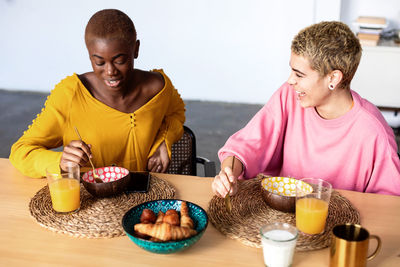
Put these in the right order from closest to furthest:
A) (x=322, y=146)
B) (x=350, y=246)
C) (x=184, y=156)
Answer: (x=350, y=246) < (x=322, y=146) < (x=184, y=156)

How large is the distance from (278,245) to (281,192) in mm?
404

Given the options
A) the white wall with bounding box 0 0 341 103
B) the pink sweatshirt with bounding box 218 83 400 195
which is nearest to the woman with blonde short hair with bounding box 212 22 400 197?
the pink sweatshirt with bounding box 218 83 400 195

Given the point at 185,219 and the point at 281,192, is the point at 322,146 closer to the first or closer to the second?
the point at 281,192

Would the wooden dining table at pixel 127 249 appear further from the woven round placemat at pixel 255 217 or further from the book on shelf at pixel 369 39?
the book on shelf at pixel 369 39

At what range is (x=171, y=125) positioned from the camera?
1942 mm

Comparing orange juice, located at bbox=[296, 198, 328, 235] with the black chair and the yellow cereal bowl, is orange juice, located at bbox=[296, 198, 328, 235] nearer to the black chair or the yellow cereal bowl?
the yellow cereal bowl

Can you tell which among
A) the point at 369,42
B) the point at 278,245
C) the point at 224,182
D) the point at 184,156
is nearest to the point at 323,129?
the point at 224,182

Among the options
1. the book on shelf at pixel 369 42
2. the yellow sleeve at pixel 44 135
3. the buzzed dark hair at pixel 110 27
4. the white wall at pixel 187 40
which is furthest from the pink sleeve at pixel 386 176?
the white wall at pixel 187 40

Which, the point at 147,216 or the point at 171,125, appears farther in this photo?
the point at 171,125

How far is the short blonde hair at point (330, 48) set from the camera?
5.05 ft

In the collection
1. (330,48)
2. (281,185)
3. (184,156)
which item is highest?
(330,48)

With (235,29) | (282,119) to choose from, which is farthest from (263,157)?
(235,29)

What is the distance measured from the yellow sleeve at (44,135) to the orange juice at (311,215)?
32.4 inches

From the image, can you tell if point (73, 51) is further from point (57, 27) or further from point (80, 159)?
point (80, 159)
